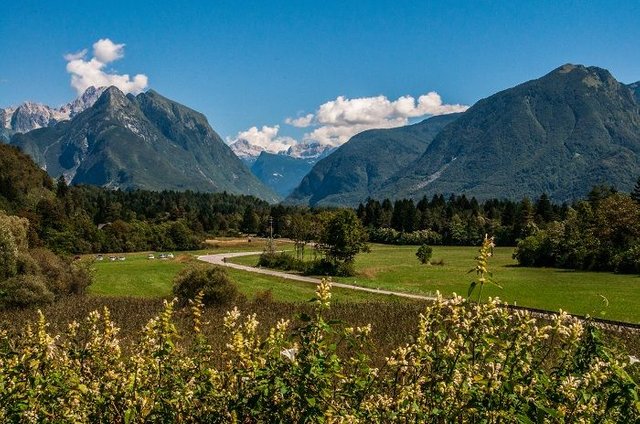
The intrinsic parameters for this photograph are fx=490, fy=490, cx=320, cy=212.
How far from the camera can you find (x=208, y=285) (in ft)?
105

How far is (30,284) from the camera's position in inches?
1152

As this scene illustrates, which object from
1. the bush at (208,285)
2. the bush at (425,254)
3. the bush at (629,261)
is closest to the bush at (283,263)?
the bush at (425,254)

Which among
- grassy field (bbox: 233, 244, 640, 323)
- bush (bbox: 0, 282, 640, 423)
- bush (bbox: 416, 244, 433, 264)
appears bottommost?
grassy field (bbox: 233, 244, 640, 323)

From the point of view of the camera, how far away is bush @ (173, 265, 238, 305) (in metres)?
32.0

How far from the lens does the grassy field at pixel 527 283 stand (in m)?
35.2

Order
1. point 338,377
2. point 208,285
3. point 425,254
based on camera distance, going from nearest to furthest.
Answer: point 338,377 < point 208,285 < point 425,254

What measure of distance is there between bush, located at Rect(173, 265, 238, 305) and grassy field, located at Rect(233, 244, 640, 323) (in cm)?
1579

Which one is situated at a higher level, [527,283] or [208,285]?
[208,285]

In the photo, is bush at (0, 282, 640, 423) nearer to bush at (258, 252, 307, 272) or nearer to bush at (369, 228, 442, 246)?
bush at (258, 252, 307, 272)

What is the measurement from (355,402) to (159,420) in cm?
181

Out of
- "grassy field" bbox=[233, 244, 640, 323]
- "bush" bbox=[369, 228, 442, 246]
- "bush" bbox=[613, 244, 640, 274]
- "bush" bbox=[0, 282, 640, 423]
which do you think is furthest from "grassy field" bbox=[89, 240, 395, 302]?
"bush" bbox=[369, 228, 442, 246]

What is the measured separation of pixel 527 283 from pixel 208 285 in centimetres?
3330

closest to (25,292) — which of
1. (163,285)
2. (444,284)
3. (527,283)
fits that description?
→ (163,285)

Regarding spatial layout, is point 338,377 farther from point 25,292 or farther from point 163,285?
point 163,285
